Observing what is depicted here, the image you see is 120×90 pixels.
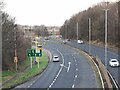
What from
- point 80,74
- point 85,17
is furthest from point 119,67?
point 85,17

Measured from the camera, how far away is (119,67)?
168ft

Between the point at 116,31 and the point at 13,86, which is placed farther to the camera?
the point at 116,31

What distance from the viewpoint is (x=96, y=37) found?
111688mm

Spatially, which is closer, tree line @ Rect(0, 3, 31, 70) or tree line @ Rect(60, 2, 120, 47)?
tree line @ Rect(0, 3, 31, 70)

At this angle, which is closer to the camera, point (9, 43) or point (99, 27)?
point (9, 43)

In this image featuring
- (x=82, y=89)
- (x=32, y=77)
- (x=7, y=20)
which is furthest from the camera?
(x=7, y=20)

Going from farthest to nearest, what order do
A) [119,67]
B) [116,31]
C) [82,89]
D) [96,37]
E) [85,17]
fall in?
[85,17] < [96,37] < [116,31] < [119,67] < [82,89]

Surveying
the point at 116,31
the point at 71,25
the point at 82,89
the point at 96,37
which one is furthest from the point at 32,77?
the point at 71,25

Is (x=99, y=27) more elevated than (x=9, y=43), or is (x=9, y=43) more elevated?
(x=99, y=27)

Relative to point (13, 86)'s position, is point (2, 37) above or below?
above

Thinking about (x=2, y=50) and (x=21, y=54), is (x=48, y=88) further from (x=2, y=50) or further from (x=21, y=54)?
(x=21, y=54)

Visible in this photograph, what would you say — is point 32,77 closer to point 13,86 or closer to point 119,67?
point 13,86

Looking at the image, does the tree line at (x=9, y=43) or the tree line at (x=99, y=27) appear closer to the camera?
the tree line at (x=9, y=43)

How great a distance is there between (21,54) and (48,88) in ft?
89.2
